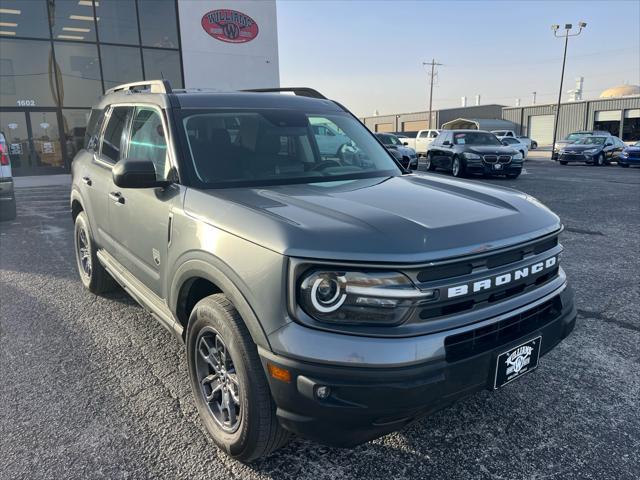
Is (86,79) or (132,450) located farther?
(86,79)

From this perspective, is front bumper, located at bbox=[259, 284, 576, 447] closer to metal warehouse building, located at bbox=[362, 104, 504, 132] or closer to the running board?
the running board

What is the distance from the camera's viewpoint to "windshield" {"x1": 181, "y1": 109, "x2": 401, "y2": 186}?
2992mm

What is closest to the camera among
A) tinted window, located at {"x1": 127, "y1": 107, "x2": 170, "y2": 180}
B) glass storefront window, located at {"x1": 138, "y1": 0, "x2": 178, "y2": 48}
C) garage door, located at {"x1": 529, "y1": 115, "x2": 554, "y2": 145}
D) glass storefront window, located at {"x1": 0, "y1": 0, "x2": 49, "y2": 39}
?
tinted window, located at {"x1": 127, "y1": 107, "x2": 170, "y2": 180}

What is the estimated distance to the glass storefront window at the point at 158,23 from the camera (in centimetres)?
1805

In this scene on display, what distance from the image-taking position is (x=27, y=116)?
17312 millimetres

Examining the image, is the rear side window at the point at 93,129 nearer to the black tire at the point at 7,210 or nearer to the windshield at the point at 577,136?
the black tire at the point at 7,210

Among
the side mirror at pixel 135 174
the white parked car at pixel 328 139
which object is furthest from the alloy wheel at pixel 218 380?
the white parked car at pixel 328 139

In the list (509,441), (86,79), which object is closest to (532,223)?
(509,441)

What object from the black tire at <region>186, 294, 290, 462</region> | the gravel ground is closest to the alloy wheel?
the black tire at <region>186, 294, 290, 462</region>

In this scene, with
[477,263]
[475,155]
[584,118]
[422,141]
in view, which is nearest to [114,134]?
[477,263]

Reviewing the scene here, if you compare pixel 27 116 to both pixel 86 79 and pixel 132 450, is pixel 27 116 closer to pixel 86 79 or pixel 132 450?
pixel 86 79

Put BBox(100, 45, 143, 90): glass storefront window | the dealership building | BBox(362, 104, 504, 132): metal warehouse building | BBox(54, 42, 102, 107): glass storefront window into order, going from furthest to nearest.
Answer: BBox(362, 104, 504, 132): metal warehouse building, BBox(100, 45, 143, 90): glass storefront window, BBox(54, 42, 102, 107): glass storefront window, the dealership building

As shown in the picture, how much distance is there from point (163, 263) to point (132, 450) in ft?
3.38

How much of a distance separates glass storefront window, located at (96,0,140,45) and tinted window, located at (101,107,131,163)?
15.8 m
